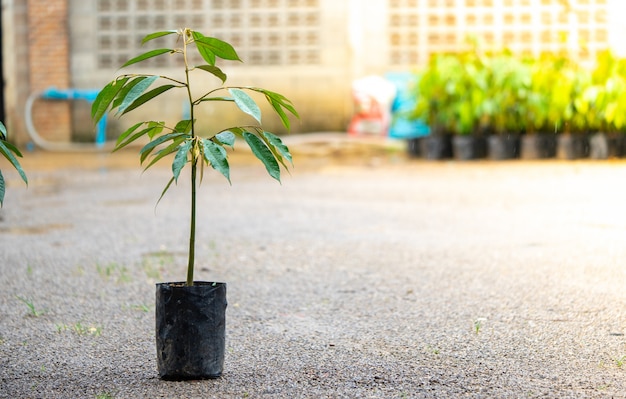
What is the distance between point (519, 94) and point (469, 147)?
2.86 ft

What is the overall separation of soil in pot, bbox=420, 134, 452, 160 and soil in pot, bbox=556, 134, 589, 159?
1.36 meters

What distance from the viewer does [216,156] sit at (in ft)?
8.46

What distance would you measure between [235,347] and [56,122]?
12252 millimetres

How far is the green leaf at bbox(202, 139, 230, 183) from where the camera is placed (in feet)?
8.32

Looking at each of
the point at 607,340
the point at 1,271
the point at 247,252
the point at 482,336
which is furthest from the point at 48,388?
the point at 247,252

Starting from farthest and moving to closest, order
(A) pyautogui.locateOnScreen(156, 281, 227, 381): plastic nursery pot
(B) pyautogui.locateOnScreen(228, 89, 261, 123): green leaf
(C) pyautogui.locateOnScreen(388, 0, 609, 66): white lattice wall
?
(C) pyautogui.locateOnScreen(388, 0, 609, 66): white lattice wall
(A) pyautogui.locateOnScreen(156, 281, 227, 381): plastic nursery pot
(B) pyautogui.locateOnScreen(228, 89, 261, 123): green leaf

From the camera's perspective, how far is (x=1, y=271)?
494 cm

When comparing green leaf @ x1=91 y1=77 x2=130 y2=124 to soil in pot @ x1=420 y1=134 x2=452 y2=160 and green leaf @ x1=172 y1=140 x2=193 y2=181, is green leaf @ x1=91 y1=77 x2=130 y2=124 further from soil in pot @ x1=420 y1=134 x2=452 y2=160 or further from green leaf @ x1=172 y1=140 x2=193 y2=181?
soil in pot @ x1=420 y1=134 x2=452 y2=160

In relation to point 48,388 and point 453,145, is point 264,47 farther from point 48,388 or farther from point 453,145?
point 48,388

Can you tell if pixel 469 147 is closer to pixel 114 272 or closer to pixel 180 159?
pixel 114 272

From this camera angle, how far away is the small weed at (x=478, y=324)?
3.57 meters

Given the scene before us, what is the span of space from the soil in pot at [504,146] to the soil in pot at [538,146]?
0.11 m

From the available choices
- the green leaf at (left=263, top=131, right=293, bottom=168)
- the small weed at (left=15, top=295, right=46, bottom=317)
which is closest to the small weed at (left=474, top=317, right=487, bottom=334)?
the green leaf at (left=263, top=131, right=293, bottom=168)

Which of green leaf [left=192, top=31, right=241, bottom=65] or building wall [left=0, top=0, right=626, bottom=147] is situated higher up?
building wall [left=0, top=0, right=626, bottom=147]
